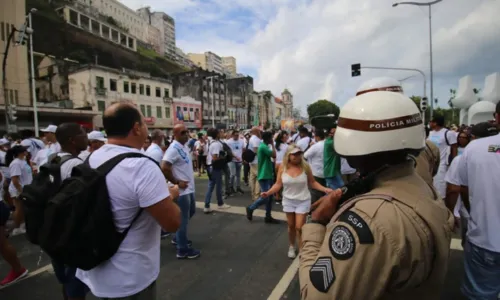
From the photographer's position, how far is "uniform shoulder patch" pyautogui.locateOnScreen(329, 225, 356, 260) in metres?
0.95

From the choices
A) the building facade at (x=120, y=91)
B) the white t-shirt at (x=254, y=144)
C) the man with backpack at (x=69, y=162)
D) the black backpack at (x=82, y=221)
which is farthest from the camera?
the building facade at (x=120, y=91)

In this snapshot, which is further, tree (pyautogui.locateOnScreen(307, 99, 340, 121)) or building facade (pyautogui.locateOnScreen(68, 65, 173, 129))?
tree (pyautogui.locateOnScreen(307, 99, 340, 121))

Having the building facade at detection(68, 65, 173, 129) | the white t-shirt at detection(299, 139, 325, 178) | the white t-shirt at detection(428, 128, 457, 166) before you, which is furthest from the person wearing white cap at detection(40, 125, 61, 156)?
the building facade at detection(68, 65, 173, 129)

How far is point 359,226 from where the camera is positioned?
96 cm

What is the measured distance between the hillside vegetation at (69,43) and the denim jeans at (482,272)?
173 feet

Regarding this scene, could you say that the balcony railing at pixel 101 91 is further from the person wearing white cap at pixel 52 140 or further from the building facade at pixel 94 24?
the building facade at pixel 94 24

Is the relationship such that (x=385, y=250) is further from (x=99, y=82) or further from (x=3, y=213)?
(x=99, y=82)

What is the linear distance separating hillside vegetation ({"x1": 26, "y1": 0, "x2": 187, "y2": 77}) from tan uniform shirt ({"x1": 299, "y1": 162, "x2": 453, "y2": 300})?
2094 inches

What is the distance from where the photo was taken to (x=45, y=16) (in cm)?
4838

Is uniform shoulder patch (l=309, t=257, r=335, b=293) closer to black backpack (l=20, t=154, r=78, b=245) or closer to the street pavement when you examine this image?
black backpack (l=20, t=154, r=78, b=245)

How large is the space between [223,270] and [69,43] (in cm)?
6102

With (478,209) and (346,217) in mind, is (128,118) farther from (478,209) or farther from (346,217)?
(478,209)

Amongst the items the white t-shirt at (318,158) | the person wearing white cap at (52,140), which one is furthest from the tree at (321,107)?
the person wearing white cap at (52,140)

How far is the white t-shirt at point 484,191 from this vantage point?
227 cm
